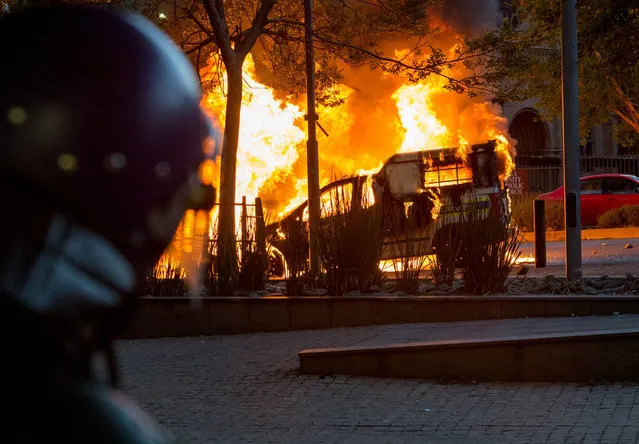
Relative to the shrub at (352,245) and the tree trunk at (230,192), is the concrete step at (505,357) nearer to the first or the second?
the shrub at (352,245)

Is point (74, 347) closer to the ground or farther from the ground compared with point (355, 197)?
closer to the ground

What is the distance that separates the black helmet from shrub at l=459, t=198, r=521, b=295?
11022 mm

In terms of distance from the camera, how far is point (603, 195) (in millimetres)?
32062

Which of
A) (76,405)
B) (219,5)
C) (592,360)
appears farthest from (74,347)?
(219,5)

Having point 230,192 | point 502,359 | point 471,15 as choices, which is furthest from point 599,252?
point 502,359

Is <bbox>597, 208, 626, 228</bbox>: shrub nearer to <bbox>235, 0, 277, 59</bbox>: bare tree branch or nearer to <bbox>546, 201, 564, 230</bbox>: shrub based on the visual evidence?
<bbox>546, 201, 564, 230</bbox>: shrub

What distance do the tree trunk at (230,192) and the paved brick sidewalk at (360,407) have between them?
315 centimetres

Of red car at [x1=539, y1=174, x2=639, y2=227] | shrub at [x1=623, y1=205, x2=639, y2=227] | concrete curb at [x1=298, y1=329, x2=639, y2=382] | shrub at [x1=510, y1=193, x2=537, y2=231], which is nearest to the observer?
concrete curb at [x1=298, y1=329, x2=639, y2=382]

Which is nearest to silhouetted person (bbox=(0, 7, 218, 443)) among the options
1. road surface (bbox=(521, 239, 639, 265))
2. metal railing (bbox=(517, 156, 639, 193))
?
road surface (bbox=(521, 239, 639, 265))

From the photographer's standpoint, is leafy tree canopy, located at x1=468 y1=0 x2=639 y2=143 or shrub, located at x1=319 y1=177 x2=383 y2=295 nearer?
shrub, located at x1=319 y1=177 x2=383 y2=295

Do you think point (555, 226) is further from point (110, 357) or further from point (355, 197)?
point (110, 357)

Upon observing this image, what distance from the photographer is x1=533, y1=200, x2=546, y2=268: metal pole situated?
15.6 metres

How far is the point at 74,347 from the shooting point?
85 cm

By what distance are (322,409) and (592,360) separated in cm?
193
